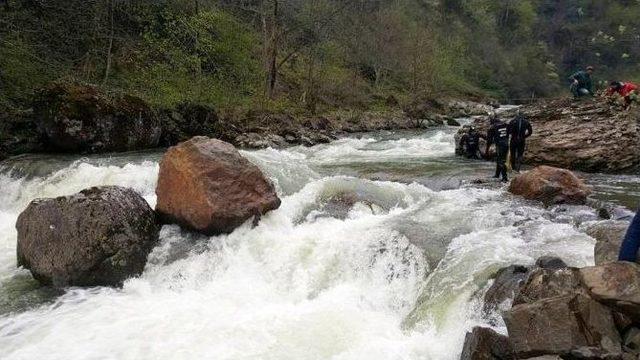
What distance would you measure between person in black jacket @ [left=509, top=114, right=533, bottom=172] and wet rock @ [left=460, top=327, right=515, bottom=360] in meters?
8.68

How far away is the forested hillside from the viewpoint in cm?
1906

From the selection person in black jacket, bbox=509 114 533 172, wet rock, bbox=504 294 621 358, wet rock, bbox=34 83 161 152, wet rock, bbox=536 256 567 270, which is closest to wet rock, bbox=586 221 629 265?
wet rock, bbox=536 256 567 270

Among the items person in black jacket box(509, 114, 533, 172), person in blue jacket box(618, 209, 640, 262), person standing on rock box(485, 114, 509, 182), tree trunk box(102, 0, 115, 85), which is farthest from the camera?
tree trunk box(102, 0, 115, 85)

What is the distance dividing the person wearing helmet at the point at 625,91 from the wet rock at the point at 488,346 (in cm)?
1252

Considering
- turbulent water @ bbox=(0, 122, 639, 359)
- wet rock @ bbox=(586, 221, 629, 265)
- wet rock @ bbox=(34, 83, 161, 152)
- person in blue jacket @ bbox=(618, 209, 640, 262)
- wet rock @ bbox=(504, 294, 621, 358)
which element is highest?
wet rock @ bbox=(34, 83, 161, 152)

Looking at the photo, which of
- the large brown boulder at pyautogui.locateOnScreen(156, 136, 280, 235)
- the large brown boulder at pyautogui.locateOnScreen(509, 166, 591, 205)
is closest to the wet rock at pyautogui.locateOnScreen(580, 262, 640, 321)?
the large brown boulder at pyautogui.locateOnScreen(509, 166, 591, 205)

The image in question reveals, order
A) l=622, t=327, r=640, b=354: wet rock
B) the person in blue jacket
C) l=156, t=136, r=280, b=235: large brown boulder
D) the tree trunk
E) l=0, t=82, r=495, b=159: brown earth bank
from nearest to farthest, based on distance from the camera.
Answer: l=622, t=327, r=640, b=354: wet rock
the person in blue jacket
l=156, t=136, r=280, b=235: large brown boulder
l=0, t=82, r=495, b=159: brown earth bank
the tree trunk

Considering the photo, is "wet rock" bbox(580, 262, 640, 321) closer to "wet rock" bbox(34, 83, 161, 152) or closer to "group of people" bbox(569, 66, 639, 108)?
"group of people" bbox(569, 66, 639, 108)

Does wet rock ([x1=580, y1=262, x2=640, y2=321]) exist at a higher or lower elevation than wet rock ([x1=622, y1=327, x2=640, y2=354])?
higher

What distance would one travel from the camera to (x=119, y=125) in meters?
16.5

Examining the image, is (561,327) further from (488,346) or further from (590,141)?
(590,141)

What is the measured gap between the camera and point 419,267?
7438mm

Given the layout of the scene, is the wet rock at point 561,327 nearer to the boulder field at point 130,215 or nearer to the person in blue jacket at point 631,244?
the person in blue jacket at point 631,244

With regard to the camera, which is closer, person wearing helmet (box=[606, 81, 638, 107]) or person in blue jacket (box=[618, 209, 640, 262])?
person in blue jacket (box=[618, 209, 640, 262])
